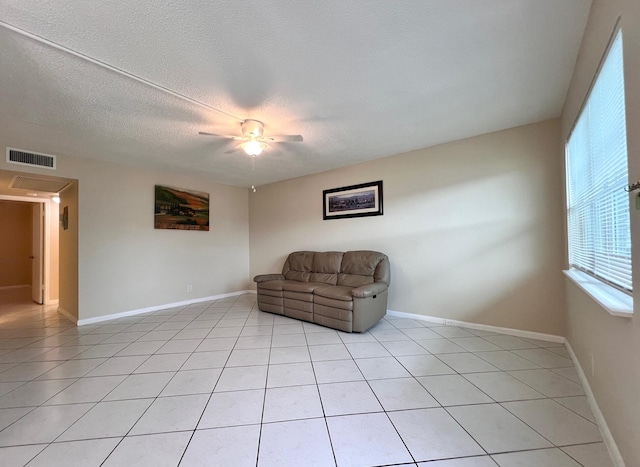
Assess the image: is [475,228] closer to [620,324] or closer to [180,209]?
[620,324]

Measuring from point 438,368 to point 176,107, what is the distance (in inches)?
134

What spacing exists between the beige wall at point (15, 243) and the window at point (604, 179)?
36.6ft

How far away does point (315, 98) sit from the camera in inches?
88.7

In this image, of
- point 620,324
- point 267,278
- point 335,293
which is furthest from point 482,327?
point 267,278

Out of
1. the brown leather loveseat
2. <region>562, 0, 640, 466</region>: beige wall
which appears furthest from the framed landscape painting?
<region>562, 0, 640, 466</region>: beige wall

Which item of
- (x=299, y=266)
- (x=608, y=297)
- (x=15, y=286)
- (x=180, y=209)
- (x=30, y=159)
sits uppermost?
(x=30, y=159)

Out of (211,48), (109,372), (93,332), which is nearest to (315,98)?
(211,48)

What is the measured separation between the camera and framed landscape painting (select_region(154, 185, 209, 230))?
440cm

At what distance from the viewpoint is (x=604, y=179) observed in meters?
1.51

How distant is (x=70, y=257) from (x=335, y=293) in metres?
4.09

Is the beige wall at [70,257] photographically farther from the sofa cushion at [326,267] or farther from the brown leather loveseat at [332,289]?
the sofa cushion at [326,267]

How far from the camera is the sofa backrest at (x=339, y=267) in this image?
12.0 ft

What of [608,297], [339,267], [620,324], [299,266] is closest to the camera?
[620,324]

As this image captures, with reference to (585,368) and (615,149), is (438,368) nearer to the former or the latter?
(585,368)
